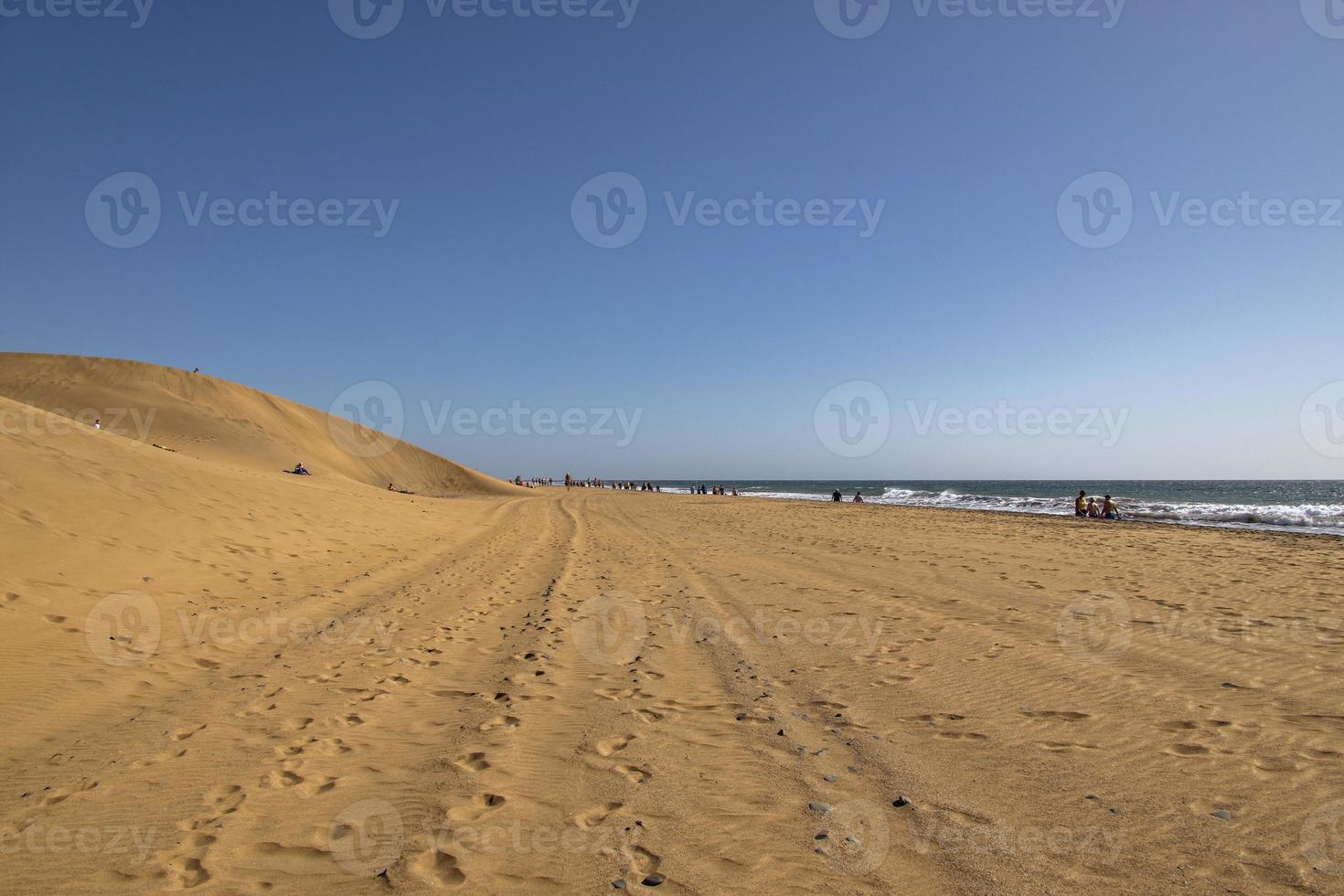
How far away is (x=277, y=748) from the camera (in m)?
4.22

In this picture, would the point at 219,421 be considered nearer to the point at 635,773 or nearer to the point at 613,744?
the point at 613,744

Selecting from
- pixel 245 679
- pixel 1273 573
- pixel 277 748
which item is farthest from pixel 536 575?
pixel 1273 573

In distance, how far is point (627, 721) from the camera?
4.79 m

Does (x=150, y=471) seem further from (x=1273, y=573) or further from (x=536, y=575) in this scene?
(x=1273, y=573)

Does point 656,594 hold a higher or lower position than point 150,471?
lower

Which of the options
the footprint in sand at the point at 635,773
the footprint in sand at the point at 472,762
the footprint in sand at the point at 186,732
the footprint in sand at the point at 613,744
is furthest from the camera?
the footprint in sand at the point at 186,732

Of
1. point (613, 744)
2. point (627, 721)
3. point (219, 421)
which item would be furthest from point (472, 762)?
point (219, 421)

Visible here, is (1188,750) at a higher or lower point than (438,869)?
higher

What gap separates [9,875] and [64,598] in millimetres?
5756

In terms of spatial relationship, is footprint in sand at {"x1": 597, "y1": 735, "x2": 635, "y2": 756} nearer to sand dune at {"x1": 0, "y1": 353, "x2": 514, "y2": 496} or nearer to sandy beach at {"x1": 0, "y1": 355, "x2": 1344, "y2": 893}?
sandy beach at {"x1": 0, "y1": 355, "x2": 1344, "y2": 893}

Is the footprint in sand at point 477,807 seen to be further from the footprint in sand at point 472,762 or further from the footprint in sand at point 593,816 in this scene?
the footprint in sand at point 593,816

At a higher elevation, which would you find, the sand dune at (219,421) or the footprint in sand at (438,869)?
the sand dune at (219,421)

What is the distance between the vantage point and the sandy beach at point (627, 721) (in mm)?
3043

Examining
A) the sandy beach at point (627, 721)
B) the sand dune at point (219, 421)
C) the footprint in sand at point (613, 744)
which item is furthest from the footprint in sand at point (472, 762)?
the sand dune at point (219, 421)
